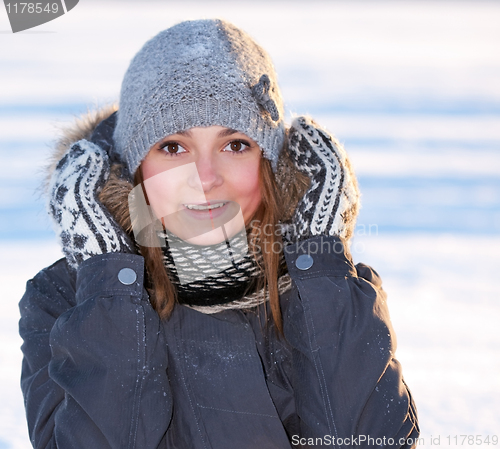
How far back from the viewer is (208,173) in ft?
5.73

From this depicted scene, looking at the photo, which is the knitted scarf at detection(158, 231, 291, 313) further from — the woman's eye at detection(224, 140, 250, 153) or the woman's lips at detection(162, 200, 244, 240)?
the woman's eye at detection(224, 140, 250, 153)

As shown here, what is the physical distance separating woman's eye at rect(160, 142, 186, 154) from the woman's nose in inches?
3.4

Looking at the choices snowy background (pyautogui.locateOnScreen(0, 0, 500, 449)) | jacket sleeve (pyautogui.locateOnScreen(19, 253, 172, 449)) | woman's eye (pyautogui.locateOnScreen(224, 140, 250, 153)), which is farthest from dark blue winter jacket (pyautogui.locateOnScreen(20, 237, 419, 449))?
snowy background (pyautogui.locateOnScreen(0, 0, 500, 449))

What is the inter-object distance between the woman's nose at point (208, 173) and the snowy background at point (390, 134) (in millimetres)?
502

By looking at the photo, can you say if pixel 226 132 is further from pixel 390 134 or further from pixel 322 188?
pixel 390 134

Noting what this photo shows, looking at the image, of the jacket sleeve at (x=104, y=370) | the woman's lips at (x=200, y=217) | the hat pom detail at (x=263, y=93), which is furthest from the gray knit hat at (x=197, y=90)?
the jacket sleeve at (x=104, y=370)

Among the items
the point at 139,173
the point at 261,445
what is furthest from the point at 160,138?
the point at 261,445

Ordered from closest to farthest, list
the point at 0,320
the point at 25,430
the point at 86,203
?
the point at 86,203, the point at 25,430, the point at 0,320

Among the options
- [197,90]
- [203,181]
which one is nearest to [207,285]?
[203,181]

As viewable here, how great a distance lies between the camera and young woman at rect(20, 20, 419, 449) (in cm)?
157

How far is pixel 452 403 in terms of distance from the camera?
2471mm

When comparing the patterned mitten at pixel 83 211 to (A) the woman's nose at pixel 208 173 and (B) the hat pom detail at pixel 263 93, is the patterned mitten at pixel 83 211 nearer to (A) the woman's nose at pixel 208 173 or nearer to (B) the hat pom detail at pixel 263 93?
(A) the woman's nose at pixel 208 173

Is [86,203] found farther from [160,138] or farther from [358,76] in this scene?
[358,76]

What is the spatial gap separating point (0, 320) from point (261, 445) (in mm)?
2023
